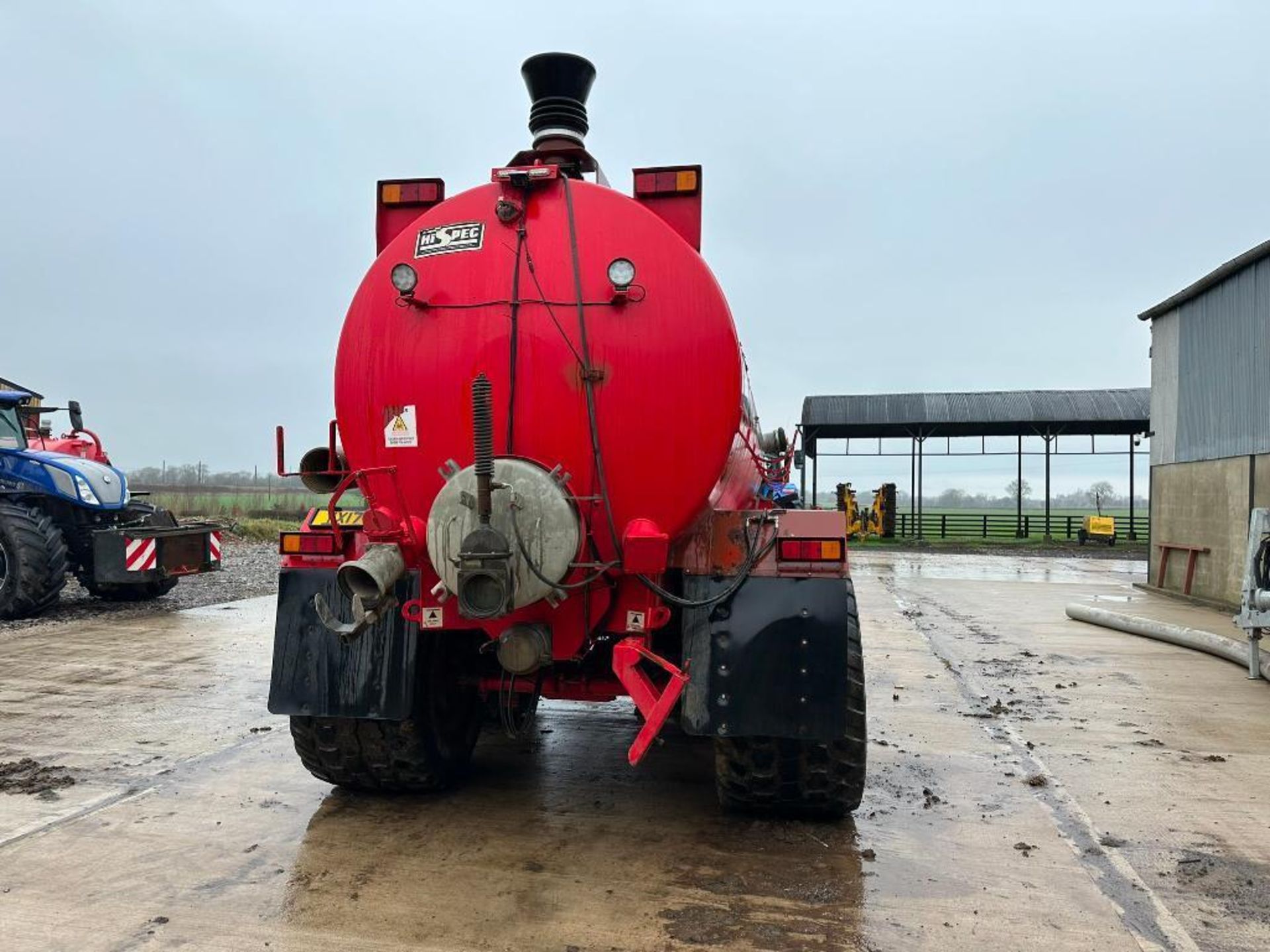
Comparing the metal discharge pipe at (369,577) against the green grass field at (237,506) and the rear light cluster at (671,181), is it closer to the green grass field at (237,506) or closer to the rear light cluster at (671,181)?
the rear light cluster at (671,181)

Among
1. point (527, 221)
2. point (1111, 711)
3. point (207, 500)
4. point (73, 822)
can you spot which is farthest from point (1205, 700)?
point (207, 500)

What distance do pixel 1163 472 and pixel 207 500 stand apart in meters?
29.5

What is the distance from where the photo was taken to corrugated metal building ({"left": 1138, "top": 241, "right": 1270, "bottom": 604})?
11570 millimetres

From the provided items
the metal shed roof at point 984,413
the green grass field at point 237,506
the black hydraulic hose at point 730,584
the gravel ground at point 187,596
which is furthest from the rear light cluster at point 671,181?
the metal shed roof at point 984,413

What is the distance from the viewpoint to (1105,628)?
10.3 m

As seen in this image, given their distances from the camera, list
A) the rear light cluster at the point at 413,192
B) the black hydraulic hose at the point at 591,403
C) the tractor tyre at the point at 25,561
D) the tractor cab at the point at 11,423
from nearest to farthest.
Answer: the black hydraulic hose at the point at 591,403, the rear light cluster at the point at 413,192, the tractor tyre at the point at 25,561, the tractor cab at the point at 11,423

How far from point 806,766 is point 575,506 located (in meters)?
1.50

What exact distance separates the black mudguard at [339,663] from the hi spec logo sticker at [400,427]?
58 centimetres

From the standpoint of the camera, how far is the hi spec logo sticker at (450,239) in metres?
3.53

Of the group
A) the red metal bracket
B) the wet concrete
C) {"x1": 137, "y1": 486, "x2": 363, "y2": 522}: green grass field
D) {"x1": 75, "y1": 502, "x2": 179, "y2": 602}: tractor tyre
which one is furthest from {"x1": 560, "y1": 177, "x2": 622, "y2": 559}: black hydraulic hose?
{"x1": 137, "y1": 486, "x2": 363, "y2": 522}: green grass field

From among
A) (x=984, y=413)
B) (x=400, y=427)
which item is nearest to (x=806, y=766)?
(x=400, y=427)

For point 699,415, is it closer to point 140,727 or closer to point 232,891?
point 232,891

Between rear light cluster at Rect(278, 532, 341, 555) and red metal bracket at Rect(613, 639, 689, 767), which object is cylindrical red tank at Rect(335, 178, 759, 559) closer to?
red metal bracket at Rect(613, 639, 689, 767)

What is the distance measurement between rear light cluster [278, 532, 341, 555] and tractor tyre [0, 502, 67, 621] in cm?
717
